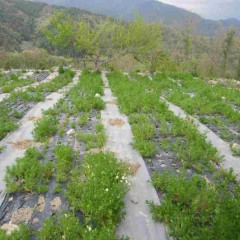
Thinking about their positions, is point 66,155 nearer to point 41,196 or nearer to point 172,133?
point 41,196

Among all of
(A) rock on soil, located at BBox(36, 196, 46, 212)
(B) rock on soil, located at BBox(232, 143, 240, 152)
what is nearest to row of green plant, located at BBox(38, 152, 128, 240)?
(A) rock on soil, located at BBox(36, 196, 46, 212)

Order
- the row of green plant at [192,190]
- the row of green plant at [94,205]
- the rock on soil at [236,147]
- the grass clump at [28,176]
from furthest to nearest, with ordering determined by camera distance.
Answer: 1. the rock on soil at [236,147]
2. the grass clump at [28,176]
3. the row of green plant at [192,190]
4. the row of green plant at [94,205]

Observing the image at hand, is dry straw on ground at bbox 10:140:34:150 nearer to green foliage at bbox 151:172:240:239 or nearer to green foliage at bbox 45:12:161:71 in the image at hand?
green foliage at bbox 151:172:240:239

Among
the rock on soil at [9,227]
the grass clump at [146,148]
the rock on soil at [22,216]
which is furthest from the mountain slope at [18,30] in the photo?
the rock on soil at [9,227]

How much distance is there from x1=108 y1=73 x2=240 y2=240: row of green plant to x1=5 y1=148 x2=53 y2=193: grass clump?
255cm

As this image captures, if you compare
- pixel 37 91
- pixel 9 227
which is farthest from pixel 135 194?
pixel 37 91

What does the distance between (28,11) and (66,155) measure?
7164 inches

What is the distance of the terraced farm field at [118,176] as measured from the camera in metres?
4.98

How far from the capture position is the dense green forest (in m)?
33.5

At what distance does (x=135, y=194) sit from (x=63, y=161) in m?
2.10

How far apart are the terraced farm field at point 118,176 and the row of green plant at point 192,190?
20mm

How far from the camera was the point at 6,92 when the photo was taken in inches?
631

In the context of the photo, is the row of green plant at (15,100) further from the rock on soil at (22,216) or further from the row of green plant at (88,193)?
the rock on soil at (22,216)

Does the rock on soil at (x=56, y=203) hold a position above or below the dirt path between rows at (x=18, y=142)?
above
